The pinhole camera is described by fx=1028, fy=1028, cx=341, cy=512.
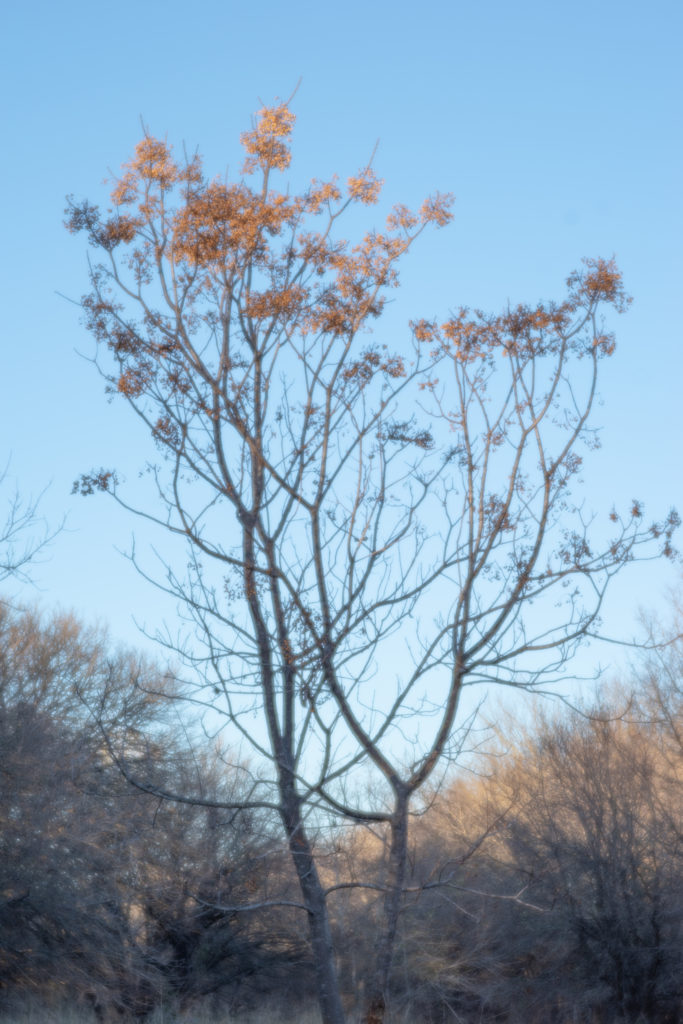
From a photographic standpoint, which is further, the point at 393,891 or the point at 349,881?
the point at 349,881

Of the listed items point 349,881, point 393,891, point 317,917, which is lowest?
point 317,917

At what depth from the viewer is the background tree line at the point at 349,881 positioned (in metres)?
18.8

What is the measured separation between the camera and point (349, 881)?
19688mm

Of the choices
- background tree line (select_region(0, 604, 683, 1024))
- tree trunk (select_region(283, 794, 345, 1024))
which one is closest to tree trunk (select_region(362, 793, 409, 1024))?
tree trunk (select_region(283, 794, 345, 1024))

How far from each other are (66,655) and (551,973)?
48.7 ft

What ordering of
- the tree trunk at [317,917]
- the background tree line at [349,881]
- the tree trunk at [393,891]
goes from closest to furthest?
the tree trunk at [317,917], the tree trunk at [393,891], the background tree line at [349,881]

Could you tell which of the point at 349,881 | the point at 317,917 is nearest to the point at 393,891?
the point at 317,917

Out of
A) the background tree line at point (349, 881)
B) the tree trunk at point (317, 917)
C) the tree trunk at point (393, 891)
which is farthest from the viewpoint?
the background tree line at point (349, 881)

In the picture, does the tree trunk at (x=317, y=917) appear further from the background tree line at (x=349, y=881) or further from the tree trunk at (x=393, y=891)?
the background tree line at (x=349, y=881)

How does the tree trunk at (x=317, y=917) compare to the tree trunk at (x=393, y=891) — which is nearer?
the tree trunk at (x=317, y=917)

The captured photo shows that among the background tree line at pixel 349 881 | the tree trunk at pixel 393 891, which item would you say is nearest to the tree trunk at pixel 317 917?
the tree trunk at pixel 393 891

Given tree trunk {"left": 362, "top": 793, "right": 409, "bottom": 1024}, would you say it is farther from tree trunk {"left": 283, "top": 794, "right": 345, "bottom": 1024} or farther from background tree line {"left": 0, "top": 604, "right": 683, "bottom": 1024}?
background tree line {"left": 0, "top": 604, "right": 683, "bottom": 1024}

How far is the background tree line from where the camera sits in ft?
61.6

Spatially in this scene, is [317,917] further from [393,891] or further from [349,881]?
[349,881]
